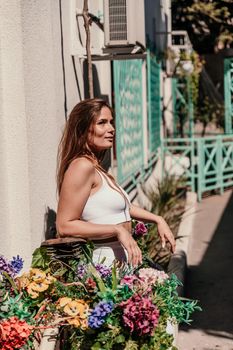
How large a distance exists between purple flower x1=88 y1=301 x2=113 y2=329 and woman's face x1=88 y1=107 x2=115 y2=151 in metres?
1.11

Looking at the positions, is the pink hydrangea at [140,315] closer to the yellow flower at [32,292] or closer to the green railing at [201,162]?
the yellow flower at [32,292]

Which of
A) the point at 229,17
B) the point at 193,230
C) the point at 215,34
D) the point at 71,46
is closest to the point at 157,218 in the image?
the point at 71,46

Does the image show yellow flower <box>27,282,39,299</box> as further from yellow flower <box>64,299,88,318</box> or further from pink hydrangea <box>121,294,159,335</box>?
pink hydrangea <box>121,294,159,335</box>

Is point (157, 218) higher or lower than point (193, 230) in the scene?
higher

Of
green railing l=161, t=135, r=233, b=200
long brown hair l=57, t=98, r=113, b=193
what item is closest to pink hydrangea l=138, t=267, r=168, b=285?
long brown hair l=57, t=98, r=113, b=193

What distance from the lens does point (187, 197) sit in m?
12.6

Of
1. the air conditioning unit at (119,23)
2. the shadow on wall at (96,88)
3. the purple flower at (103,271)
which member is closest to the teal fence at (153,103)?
the shadow on wall at (96,88)

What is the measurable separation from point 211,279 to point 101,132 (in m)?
3.90

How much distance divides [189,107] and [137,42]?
941 centimetres

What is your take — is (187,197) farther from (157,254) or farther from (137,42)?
(137,42)

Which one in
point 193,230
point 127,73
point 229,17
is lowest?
point 193,230

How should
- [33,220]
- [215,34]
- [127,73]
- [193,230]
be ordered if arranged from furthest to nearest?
[215,34] < [193,230] < [127,73] < [33,220]

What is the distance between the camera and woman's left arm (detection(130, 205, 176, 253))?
4.07 m

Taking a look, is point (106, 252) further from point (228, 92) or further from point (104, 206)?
point (228, 92)
